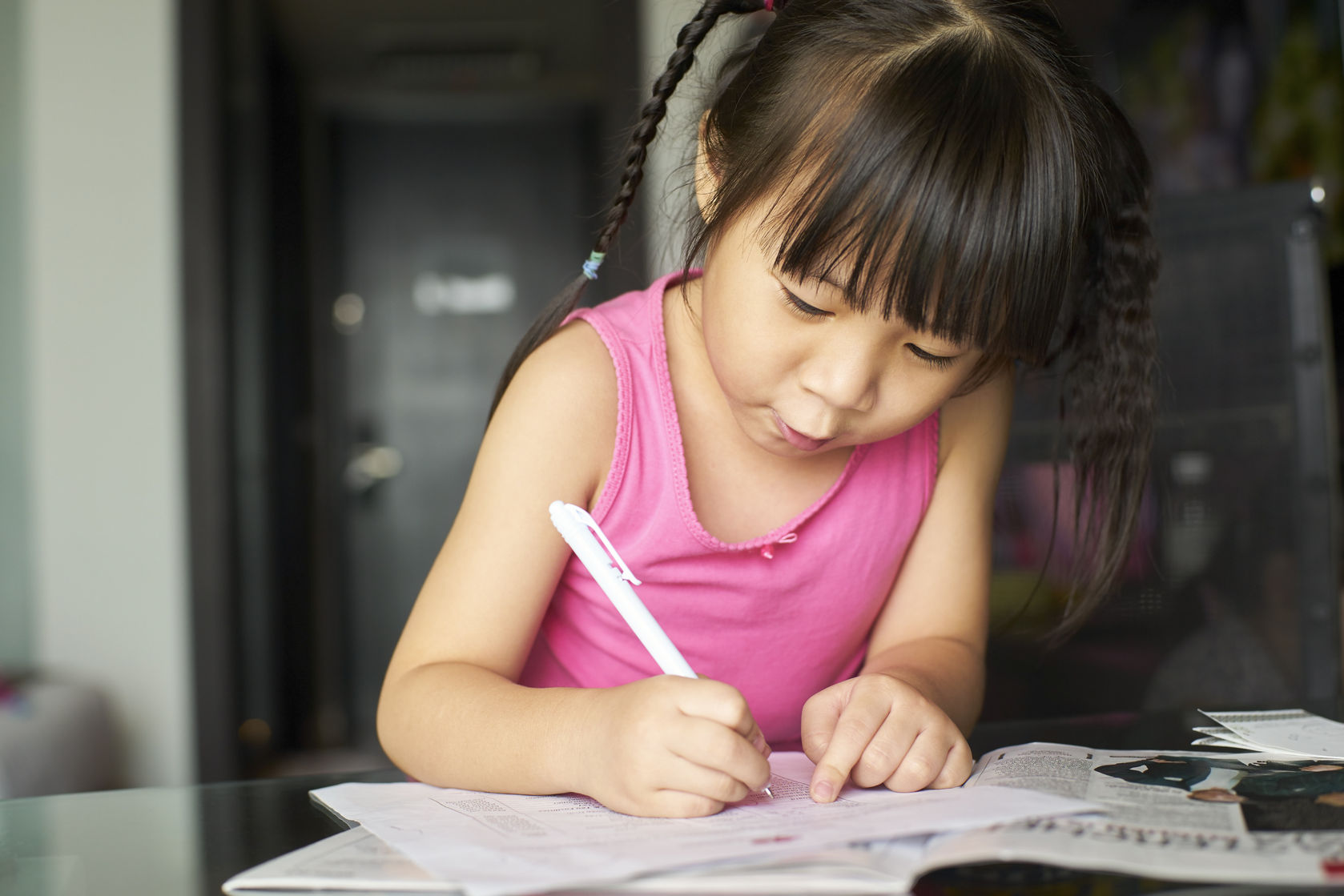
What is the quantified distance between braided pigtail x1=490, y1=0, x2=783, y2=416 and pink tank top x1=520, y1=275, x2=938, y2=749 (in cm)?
4

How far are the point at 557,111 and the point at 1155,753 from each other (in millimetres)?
3682

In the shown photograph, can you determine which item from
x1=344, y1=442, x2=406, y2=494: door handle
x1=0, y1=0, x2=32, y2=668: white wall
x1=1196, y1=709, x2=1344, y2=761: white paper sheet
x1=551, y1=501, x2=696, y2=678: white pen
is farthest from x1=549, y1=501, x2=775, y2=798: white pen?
x1=344, y1=442, x2=406, y2=494: door handle

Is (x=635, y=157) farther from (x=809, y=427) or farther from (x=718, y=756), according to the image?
Answer: (x=718, y=756)

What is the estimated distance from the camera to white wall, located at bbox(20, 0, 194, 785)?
2.04 metres

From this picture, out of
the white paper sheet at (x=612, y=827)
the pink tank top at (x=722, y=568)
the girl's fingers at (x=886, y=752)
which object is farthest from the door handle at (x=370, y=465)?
the girl's fingers at (x=886, y=752)

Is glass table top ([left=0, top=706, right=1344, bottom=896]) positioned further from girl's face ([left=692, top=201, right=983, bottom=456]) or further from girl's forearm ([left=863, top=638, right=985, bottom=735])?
girl's face ([left=692, top=201, right=983, bottom=456])

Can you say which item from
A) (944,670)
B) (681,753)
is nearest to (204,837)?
(681,753)

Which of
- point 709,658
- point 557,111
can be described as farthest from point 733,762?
point 557,111

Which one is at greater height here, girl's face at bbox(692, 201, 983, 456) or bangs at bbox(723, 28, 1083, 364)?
bangs at bbox(723, 28, 1083, 364)

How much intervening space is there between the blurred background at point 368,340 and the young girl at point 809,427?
13 cm

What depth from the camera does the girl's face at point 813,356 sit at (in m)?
0.60

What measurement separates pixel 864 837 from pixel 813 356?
0.94 ft

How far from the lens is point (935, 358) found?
0.63 m

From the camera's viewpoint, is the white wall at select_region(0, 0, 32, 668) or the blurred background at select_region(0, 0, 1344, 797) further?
the white wall at select_region(0, 0, 32, 668)
